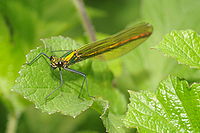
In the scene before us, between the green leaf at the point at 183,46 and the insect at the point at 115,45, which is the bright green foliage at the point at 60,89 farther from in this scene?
the green leaf at the point at 183,46

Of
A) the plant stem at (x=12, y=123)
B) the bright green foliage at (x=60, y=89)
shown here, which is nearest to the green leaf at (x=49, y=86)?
the bright green foliage at (x=60, y=89)

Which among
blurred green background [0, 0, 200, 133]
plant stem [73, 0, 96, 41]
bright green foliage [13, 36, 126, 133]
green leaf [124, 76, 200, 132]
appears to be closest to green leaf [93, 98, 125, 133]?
bright green foliage [13, 36, 126, 133]

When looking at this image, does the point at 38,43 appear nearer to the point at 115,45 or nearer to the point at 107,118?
the point at 115,45

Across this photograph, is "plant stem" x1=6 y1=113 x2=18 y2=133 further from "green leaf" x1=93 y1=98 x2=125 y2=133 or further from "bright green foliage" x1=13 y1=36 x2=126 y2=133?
"green leaf" x1=93 y1=98 x2=125 y2=133

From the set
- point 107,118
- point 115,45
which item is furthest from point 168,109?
point 115,45

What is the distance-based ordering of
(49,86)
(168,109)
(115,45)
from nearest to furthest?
(168,109) → (49,86) → (115,45)

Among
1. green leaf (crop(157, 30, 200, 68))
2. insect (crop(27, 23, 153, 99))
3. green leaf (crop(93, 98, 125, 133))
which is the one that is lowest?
green leaf (crop(93, 98, 125, 133))
